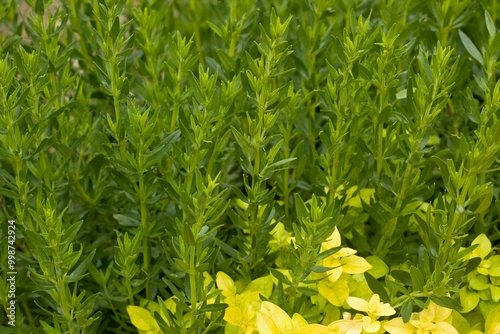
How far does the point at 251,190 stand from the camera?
1.74 metres

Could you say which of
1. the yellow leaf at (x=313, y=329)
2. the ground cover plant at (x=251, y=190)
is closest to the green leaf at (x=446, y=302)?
the ground cover plant at (x=251, y=190)

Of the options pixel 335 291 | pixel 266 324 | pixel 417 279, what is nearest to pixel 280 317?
pixel 266 324

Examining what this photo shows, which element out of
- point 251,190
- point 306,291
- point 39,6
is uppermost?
point 39,6

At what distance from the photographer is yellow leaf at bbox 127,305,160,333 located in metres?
1.80

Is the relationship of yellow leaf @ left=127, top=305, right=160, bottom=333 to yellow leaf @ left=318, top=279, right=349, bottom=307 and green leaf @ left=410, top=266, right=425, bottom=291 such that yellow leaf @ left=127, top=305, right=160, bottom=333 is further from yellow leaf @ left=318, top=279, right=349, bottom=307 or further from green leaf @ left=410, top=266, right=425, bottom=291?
green leaf @ left=410, top=266, right=425, bottom=291

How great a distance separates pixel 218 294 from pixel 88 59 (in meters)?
1.00

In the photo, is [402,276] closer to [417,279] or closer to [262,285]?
[417,279]

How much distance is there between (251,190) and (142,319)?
1.32 feet

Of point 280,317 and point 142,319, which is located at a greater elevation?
point 280,317

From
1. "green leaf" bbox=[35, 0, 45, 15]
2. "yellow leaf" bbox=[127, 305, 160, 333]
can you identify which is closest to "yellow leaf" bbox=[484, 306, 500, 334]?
"yellow leaf" bbox=[127, 305, 160, 333]

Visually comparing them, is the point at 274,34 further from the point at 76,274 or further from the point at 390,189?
the point at 76,274

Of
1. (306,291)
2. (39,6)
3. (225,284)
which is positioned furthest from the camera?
(39,6)

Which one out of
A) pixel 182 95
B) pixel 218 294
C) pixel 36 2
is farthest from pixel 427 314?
pixel 36 2

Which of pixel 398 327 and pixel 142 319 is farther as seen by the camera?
pixel 142 319
